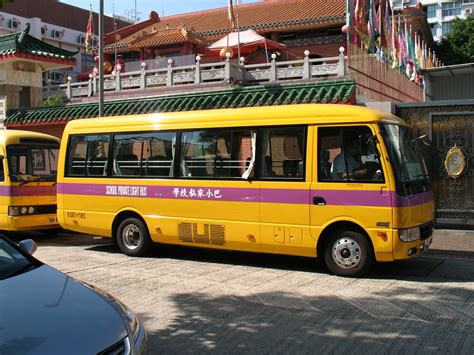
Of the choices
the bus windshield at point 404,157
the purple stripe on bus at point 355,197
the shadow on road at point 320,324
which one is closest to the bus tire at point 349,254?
the purple stripe on bus at point 355,197

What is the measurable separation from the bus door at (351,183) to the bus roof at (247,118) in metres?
0.17

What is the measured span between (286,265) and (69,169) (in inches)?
180

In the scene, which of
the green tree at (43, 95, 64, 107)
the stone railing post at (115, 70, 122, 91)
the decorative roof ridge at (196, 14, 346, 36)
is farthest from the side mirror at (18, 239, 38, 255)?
the decorative roof ridge at (196, 14, 346, 36)

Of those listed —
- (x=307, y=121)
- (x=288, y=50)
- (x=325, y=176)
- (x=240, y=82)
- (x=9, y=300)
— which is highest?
(x=288, y=50)

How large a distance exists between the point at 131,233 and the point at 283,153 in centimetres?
323

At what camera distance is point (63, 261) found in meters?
8.39

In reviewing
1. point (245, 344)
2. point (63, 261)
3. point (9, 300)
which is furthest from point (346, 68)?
point (9, 300)

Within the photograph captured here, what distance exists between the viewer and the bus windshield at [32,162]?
10391 mm

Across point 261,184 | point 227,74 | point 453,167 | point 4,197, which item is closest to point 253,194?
point 261,184

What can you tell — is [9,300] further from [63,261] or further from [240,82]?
[240,82]

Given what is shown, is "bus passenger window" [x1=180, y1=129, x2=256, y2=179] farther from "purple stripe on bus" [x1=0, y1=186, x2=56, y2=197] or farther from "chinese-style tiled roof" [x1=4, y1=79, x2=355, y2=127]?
"chinese-style tiled roof" [x1=4, y1=79, x2=355, y2=127]

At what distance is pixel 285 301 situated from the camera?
5.83m

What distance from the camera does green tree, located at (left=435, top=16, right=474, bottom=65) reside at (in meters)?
42.2

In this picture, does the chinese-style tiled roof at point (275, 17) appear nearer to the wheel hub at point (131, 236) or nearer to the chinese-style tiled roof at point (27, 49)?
the chinese-style tiled roof at point (27, 49)
